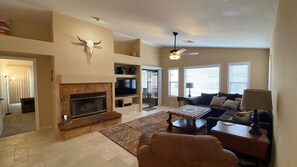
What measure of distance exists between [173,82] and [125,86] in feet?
8.82

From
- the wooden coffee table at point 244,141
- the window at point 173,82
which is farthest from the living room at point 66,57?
the window at point 173,82

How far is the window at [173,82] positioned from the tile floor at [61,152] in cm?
453

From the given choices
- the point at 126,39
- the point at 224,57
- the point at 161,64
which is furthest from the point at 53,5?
the point at 224,57

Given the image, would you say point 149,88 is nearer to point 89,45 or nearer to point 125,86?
point 125,86

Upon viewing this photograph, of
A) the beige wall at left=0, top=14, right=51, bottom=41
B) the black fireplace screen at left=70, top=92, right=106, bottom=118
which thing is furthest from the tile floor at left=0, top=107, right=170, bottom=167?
the beige wall at left=0, top=14, right=51, bottom=41

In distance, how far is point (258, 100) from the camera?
6.42ft

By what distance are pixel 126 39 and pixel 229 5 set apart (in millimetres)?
4399

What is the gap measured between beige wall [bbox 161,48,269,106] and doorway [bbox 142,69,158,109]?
51 centimetres

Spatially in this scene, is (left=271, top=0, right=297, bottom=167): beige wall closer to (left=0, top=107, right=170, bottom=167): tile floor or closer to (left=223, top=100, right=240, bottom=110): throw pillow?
(left=0, top=107, right=170, bottom=167): tile floor

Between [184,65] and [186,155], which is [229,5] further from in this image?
[184,65]

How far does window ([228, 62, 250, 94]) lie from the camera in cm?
524

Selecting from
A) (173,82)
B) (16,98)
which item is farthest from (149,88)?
(16,98)

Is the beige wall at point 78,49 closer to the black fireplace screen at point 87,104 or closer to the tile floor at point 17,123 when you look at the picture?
the black fireplace screen at point 87,104

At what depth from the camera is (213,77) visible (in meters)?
6.11
